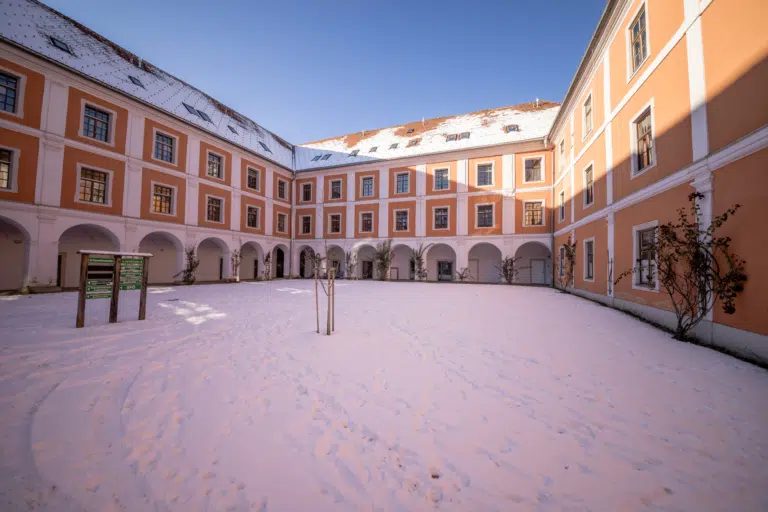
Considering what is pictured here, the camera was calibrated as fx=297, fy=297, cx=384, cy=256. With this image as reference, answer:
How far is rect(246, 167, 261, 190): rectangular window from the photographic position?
20281 millimetres

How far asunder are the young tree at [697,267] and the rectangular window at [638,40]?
4.66 m

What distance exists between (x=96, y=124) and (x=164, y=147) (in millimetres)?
2741

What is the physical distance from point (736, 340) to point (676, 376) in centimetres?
187

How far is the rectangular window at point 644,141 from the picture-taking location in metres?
7.18

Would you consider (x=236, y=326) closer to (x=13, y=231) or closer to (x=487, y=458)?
(x=487, y=458)

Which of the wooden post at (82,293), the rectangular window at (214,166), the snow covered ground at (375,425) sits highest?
the rectangular window at (214,166)

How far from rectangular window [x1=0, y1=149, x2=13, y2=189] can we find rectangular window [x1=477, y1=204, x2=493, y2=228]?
68.8 feet

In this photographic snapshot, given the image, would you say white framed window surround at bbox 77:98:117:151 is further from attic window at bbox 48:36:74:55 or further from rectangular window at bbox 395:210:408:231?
rectangular window at bbox 395:210:408:231

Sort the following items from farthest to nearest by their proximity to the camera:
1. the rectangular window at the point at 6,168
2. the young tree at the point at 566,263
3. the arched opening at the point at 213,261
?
the arched opening at the point at 213,261, the young tree at the point at 566,263, the rectangular window at the point at 6,168

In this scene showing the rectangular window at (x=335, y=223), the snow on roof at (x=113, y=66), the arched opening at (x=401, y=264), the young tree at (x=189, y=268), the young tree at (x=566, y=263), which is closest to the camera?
the snow on roof at (x=113, y=66)

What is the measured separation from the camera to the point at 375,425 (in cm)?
253

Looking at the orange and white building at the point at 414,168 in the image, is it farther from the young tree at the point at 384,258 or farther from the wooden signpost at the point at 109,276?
the wooden signpost at the point at 109,276

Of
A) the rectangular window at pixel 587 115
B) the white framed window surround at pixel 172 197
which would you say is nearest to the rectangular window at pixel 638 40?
the rectangular window at pixel 587 115

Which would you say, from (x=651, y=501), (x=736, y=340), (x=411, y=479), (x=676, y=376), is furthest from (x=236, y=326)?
(x=736, y=340)
